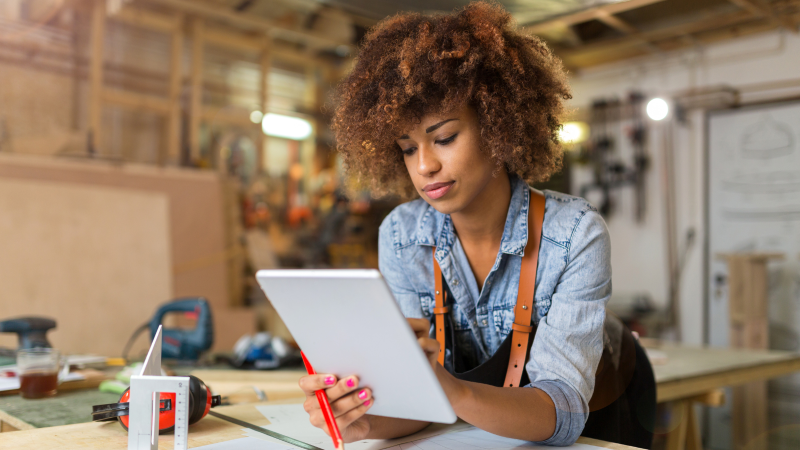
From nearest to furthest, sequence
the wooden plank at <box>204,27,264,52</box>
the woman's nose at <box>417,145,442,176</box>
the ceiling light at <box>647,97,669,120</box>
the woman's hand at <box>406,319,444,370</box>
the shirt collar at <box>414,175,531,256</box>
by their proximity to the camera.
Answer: the woman's hand at <box>406,319,444,370</box>, the woman's nose at <box>417,145,442,176</box>, the shirt collar at <box>414,175,531,256</box>, the ceiling light at <box>647,97,669,120</box>, the wooden plank at <box>204,27,264,52</box>

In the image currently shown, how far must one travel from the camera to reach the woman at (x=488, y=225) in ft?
3.73

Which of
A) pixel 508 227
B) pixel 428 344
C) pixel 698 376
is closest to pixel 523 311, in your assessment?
pixel 508 227

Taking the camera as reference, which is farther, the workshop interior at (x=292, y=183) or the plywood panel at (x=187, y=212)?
the plywood panel at (x=187, y=212)

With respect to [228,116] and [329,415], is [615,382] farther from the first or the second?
[228,116]

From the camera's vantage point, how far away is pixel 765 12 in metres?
3.94

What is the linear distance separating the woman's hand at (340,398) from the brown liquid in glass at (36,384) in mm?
908

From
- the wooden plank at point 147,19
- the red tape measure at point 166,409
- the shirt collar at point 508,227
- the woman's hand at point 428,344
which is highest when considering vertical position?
the wooden plank at point 147,19

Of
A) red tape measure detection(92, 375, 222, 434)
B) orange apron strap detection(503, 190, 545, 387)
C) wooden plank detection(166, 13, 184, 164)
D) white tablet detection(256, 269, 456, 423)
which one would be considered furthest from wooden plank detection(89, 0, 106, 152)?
white tablet detection(256, 269, 456, 423)

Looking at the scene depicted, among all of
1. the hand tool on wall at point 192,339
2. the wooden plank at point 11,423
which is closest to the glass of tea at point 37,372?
the wooden plank at point 11,423

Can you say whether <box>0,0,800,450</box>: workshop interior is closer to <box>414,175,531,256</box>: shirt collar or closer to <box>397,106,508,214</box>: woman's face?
<box>414,175,531,256</box>: shirt collar

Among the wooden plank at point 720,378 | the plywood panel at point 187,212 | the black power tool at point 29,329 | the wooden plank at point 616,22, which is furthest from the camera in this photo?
the wooden plank at point 616,22

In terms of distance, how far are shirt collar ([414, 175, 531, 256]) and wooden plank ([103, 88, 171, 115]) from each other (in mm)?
3481

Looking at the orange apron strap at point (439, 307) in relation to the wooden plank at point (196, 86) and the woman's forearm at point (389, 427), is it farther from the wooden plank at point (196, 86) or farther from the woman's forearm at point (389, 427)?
the wooden plank at point (196, 86)

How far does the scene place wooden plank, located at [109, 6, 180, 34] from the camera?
14.2 ft
